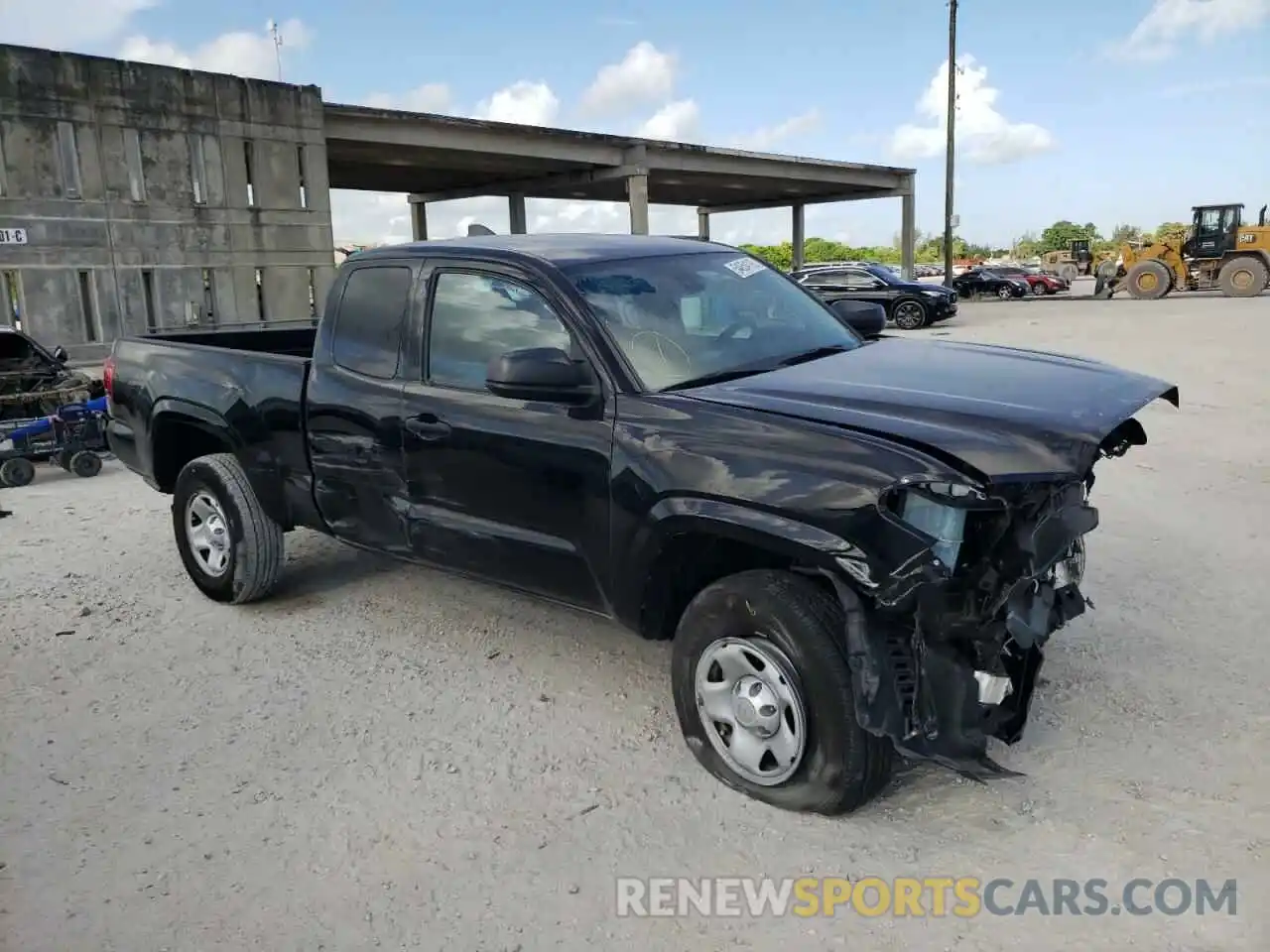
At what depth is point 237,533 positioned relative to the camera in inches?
205

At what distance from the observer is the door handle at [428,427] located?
4130 mm

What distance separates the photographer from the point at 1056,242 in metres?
95.5

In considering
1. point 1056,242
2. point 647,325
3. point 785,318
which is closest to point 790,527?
point 647,325

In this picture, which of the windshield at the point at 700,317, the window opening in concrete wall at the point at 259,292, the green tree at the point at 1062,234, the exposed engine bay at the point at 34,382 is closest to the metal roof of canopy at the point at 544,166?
the window opening in concrete wall at the point at 259,292

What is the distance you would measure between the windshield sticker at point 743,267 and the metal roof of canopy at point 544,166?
24.6m

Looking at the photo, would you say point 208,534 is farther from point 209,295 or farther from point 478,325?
point 209,295

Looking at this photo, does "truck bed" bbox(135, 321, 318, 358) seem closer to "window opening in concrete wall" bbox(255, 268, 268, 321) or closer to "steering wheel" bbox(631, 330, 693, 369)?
"steering wheel" bbox(631, 330, 693, 369)

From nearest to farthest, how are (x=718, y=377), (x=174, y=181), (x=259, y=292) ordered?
(x=718, y=377)
(x=174, y=181)
(x=259, y=292)

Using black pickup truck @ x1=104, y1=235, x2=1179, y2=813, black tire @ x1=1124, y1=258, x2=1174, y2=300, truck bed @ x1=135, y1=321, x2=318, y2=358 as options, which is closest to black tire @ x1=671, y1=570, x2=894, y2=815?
black pickup truck @ x1=104, y1=235, x2=1179, y2=813

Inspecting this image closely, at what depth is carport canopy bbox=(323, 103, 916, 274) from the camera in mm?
27797

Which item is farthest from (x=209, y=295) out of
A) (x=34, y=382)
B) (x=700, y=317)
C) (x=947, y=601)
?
(x=947, y=601)

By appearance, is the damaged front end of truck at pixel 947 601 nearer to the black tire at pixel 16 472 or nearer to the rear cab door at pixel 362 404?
the rear cab door at pixel 362 404

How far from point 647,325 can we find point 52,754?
281 centimetres

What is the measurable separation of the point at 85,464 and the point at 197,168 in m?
17.4
